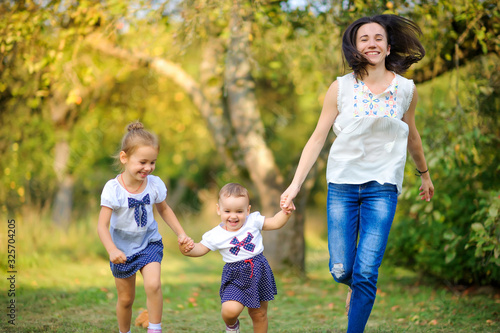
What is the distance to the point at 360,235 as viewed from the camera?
10.2 ft

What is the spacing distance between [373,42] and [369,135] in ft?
1.83

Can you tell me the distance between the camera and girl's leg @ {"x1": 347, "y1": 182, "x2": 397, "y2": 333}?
3010 millimetres

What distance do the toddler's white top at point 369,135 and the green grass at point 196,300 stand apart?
159 centimetres

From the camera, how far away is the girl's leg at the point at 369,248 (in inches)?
118

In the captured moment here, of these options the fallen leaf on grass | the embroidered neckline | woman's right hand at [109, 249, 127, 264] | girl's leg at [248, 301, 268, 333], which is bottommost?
the fallen leaf on grass

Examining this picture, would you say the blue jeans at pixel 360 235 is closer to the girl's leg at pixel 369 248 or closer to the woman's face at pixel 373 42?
the girl's leg at pixel 369 248

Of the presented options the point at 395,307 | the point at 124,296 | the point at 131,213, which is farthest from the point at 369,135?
the point at 395,307

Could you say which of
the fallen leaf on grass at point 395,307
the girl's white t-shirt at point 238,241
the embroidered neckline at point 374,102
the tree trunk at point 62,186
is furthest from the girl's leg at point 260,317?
the tree trunk at point 62,186

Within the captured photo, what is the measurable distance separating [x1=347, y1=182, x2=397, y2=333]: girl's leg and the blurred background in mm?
1450

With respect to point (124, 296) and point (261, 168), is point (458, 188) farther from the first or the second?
point (124, 296)

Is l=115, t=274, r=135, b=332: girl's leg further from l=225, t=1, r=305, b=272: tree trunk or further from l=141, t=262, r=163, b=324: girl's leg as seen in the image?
l=225, t=1, r=305, b=272: tree trunk

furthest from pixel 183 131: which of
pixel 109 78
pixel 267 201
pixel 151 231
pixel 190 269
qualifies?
pixel 151 231

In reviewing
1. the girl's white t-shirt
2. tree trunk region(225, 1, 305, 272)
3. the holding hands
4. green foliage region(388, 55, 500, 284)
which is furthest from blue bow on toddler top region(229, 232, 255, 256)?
tree trunk region(225, 1, 305, 272)

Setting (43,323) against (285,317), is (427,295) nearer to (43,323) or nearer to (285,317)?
(285,317)
